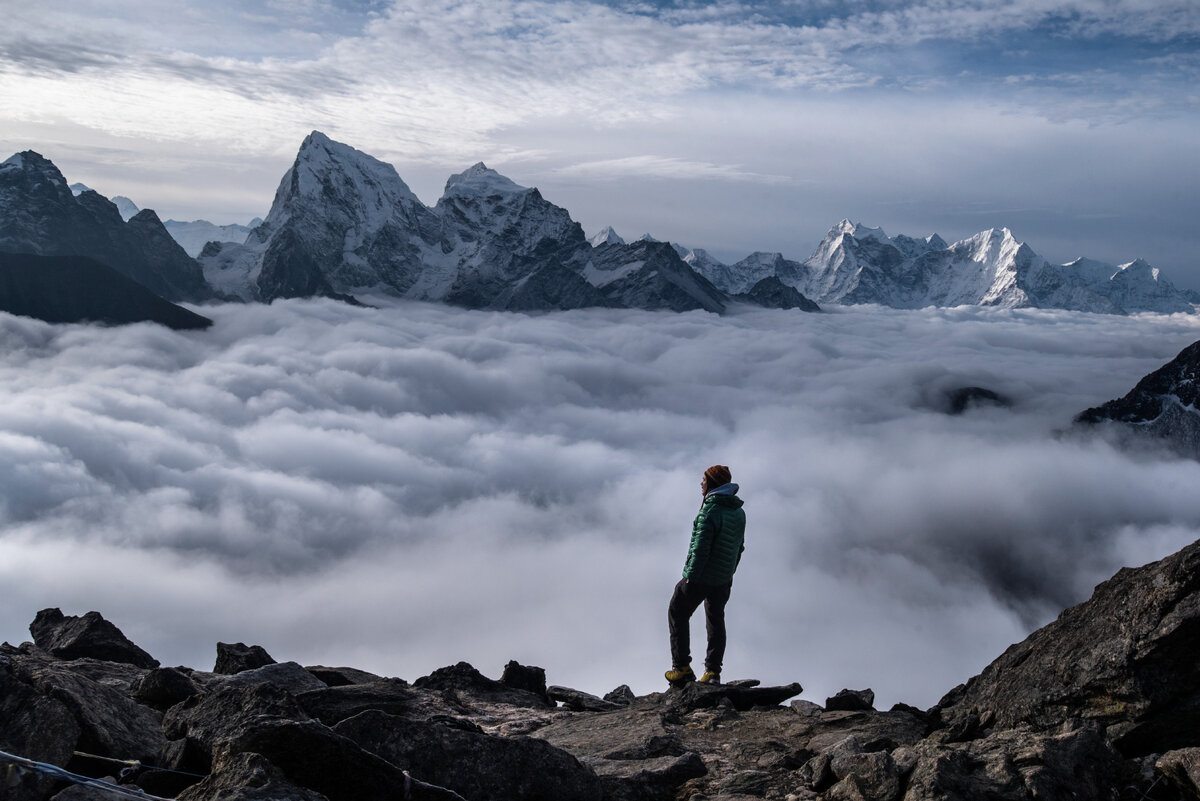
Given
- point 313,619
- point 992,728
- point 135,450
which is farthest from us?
point 135,450

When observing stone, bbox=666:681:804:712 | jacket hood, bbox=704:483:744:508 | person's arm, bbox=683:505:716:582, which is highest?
jacket hood, bbox=704:483:744:508

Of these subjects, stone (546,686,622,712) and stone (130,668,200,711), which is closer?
stone (130,668,200,711)

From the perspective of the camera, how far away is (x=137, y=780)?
7164 mm

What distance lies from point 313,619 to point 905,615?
103 metres

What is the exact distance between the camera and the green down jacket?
1312 centimetres

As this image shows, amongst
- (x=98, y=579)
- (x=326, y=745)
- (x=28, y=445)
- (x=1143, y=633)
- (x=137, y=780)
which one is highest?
(x=28, y=445)

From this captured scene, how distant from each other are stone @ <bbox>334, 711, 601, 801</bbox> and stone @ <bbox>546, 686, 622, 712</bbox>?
18.3 ft

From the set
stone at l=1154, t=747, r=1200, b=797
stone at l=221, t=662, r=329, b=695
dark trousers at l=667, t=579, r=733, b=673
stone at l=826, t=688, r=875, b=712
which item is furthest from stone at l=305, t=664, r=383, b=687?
stone at l=1154, t=747, r=1200, b=797

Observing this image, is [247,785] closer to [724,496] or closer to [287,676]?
[287,676]

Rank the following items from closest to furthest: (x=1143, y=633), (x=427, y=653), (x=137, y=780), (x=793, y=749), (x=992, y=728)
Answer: (x=137, y=780)
(x=1143, y=633)
(x=992, y=728)
(x=793, y=749)
(x=427, y=653)

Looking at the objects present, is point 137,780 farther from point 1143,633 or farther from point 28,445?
point 28,445

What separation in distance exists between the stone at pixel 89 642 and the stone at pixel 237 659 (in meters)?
1.39

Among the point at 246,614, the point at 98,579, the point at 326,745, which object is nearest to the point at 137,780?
the point at 326,745

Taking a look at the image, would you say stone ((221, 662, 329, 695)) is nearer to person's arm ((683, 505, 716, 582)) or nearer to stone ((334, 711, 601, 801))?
stone ((334, 711, 601, 801))
